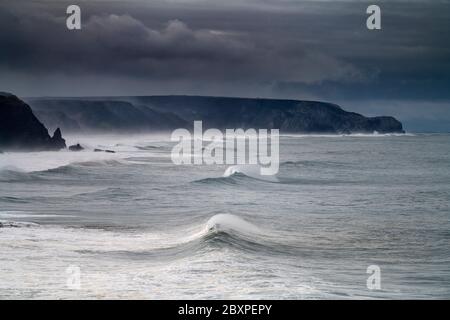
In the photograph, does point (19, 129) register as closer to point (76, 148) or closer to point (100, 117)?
point (76, 148)

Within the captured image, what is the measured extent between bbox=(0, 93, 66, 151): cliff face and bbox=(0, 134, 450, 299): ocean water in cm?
2626

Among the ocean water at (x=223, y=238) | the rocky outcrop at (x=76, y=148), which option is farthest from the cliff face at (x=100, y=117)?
the ocean water at (x=223, y=238)

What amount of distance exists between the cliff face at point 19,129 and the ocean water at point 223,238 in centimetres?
2626

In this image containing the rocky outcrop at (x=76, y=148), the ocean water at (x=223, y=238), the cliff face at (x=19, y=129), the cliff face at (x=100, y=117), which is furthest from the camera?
the cliff face at (x=100, y=117)

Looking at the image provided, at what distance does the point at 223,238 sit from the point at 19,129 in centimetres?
5044

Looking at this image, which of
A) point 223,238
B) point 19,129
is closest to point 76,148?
point 19,129

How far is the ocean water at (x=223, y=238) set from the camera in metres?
13.2

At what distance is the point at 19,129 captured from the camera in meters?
65.7

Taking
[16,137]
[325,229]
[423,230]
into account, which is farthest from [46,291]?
[16,137]

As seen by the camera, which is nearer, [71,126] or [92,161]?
[92,161]

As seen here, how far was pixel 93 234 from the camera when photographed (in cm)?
1909

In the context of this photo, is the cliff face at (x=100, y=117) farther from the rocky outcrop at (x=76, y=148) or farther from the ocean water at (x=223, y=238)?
the ocean water at (x=223, y=238)
